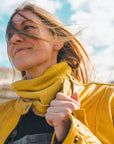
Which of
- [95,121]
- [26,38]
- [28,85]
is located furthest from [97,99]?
[26,38]

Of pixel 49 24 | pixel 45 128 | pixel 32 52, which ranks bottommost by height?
pixel 45 128

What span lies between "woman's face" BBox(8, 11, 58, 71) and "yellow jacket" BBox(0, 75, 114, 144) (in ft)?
0.92

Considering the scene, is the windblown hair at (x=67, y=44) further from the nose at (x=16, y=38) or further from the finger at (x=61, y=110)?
the finger at (x=61, y=110)

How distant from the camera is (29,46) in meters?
1.44

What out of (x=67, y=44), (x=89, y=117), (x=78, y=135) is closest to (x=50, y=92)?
(x=89, y=117)

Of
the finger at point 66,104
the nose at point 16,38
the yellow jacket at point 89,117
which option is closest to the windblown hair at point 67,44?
the nose at point 16,38

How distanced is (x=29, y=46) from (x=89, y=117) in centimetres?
67

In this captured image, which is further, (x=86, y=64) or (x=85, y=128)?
(x=86, y=64)

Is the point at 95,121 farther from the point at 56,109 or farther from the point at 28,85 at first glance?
the point at 28,85

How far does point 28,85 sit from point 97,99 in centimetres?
54

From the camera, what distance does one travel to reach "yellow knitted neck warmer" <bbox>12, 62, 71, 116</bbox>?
4.24 feet

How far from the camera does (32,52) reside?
1445mm

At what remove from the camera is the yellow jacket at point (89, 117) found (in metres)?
0.92

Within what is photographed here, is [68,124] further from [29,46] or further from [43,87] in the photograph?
[29,46]
